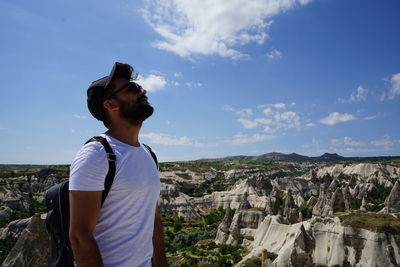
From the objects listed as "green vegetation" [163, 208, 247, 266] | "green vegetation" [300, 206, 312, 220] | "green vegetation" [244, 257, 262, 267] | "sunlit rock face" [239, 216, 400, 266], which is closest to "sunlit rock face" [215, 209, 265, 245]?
"green vegetation" [163, 208, 247, 266]

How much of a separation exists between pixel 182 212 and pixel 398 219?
3576cm

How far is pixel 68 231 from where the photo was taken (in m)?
1.89

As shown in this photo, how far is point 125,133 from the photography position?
2.30m

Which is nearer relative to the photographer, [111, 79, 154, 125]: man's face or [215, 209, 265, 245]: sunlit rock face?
[111, 79, 154, 125]: man's face

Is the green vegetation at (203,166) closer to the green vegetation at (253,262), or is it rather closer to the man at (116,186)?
the green vegetation at (253,262)

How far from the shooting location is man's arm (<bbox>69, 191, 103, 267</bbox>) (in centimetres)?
181

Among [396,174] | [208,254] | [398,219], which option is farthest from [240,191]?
[396,174]

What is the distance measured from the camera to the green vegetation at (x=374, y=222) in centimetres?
2277

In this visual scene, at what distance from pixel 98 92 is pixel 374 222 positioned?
2682 cm

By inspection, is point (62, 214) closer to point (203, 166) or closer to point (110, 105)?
point (110, 105)

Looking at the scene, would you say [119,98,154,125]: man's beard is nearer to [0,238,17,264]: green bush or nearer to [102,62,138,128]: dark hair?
[102,62,138,128]: dark hair

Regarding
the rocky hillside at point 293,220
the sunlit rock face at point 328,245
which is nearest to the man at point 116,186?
the rocky hillside at point 293,220

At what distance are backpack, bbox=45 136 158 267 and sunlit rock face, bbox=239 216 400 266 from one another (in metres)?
21.2

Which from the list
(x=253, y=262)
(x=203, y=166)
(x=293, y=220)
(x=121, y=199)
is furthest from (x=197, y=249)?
(x=203, y=166)
